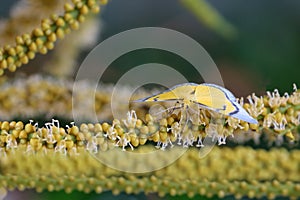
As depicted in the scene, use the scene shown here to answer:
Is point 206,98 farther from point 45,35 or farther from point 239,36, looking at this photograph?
point 239,36

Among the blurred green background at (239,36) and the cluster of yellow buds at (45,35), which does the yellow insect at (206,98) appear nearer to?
the cluster of yellow buds at (45,35)

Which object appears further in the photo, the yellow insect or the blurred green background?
the blurred green background

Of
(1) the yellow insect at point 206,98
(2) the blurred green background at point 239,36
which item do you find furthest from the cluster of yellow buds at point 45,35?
(2) the blurred green background at point 239,36

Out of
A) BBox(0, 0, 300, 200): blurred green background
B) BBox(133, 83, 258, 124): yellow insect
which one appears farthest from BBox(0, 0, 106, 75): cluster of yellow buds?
BBox(0, 0, 300, 200): blurred green background

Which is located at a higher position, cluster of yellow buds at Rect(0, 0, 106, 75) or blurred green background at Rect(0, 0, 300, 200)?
blurred green background at Rect(0, 0, 300, 200)

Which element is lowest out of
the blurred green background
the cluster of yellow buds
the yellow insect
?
the yellow insect

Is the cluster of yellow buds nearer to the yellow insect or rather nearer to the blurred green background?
the yellow insect
